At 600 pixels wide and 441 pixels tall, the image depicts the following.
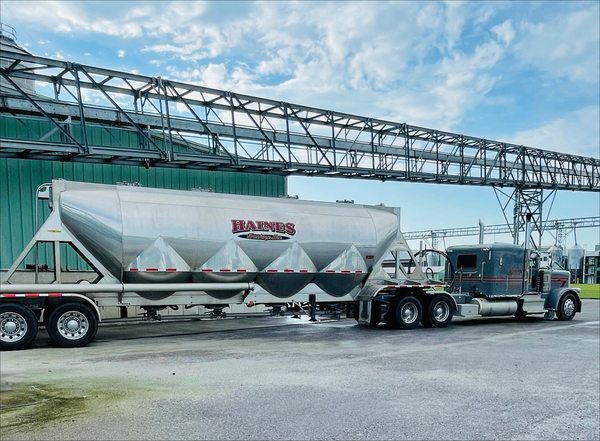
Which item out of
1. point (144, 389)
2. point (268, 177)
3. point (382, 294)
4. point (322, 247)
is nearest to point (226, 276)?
point (322, 247)

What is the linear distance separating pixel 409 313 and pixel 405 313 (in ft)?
0.60

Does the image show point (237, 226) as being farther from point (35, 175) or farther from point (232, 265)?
point (35, 175)

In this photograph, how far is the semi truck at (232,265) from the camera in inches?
470

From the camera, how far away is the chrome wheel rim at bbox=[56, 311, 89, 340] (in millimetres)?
11703

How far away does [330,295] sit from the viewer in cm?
1537

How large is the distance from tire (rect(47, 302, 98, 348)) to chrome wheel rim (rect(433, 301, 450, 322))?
33.2 feet

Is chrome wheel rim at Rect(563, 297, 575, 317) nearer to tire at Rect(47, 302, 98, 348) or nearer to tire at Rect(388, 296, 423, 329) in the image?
tire at Rect(388, 296, 423, 329)

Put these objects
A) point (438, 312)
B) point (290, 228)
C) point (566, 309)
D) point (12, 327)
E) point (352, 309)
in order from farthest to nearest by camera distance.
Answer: point (566, 309) < point (438, 312) < point (352, 309) < point (290, 228) < point (12, 327)

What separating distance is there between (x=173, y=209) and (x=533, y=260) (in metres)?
12.9

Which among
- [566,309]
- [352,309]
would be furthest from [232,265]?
[566,309]

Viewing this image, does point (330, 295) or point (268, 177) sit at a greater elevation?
point (268, 177)

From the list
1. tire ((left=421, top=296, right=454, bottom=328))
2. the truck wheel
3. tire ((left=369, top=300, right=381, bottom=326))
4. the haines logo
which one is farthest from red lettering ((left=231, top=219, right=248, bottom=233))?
tire ((left=421, top=296, right=454, bottom=328))

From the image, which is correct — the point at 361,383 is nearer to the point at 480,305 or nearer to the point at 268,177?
the point at 480,305

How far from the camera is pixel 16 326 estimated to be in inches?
444
